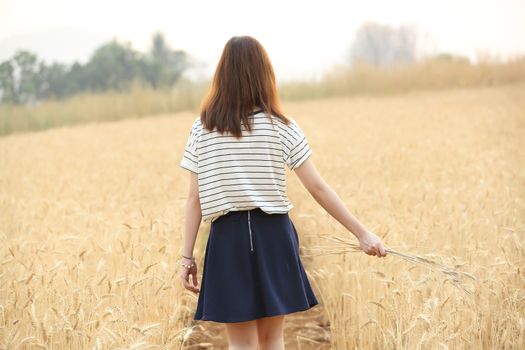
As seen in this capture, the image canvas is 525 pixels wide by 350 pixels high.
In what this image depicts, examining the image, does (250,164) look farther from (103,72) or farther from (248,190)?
(103,72)

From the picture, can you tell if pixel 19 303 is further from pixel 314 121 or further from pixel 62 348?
pixel 314 121

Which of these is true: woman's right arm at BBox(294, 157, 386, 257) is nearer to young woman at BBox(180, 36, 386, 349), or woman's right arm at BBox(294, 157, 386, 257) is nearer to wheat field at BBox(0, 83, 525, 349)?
young woman at BBox(180, 36, 386, 349)

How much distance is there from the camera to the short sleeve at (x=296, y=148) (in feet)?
10.00

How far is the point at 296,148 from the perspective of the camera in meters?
3.06

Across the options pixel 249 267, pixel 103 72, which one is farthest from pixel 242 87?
pixel 103 72

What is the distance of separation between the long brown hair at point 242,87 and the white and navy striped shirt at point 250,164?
35 millimetres

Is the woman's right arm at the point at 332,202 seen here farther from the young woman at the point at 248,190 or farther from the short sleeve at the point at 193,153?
the short sleeve at the point at 193,153

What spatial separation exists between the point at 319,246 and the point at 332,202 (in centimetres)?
106

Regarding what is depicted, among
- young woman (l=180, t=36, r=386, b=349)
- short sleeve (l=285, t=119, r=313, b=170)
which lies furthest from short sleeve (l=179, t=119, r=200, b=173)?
short sleeve (l=285, t=119, r=313, b=170)

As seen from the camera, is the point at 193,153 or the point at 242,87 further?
the point at 193,153

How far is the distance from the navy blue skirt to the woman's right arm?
18 cm

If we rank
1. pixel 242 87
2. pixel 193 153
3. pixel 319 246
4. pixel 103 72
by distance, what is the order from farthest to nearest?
pixel 103 72 → pixel 319 246 → pixel 193 153 → pixel 242 87

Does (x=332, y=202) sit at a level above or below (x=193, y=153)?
below

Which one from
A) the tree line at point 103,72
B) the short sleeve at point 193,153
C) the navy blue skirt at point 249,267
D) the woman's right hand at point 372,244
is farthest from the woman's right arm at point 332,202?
the tree line at point 103,72
